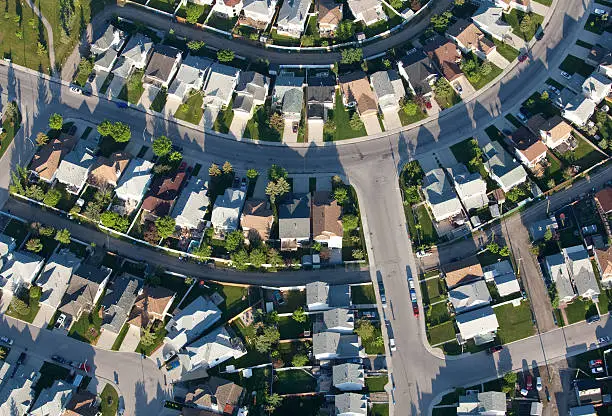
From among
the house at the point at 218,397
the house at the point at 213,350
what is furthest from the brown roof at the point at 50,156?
the house at the point at 218,397

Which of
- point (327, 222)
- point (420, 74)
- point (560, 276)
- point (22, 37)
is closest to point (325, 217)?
point (327, 222)

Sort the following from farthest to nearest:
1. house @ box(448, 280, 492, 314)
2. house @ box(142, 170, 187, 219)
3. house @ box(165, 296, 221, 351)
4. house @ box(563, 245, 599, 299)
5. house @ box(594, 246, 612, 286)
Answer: house @ box(142, 170, 187, 219) < house @ box(165, 296, 221, 351) < house @ box(448, 280, 492, 314) < house @ box(594, 246, 612, 286) < house @ box(563, 245, 599, 299)

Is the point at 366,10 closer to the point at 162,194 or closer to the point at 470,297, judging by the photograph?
the point at 162,194

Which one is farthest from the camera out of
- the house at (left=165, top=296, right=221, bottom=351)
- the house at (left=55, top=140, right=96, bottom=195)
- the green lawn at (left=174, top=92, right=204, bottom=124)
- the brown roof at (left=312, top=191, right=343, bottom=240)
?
the green lawn at (left=174, top=92, right=204, bottom=124)

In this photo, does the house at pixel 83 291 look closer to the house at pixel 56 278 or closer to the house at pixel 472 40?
the house at pixel 56 278

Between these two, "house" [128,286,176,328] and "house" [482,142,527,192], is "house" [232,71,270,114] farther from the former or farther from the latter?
"house" [482,142,527,192]

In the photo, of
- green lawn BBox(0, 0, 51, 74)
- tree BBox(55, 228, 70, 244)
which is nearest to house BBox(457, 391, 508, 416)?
tree BBox(55, 228, 70, 244)

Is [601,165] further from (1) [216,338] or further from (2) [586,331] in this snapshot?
(1) [216,338]
